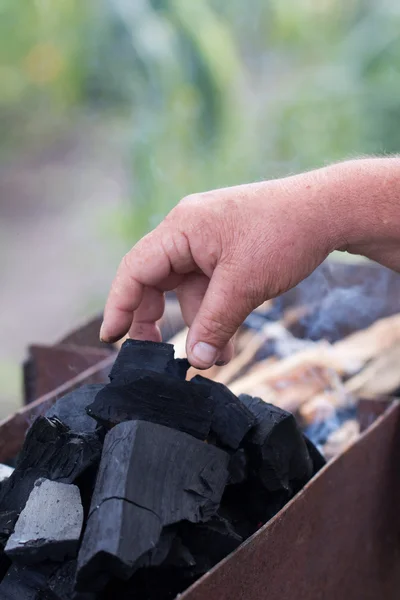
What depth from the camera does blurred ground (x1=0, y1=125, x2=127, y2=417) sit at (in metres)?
4.96

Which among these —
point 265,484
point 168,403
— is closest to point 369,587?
point 265,484

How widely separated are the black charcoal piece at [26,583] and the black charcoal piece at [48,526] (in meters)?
0.02

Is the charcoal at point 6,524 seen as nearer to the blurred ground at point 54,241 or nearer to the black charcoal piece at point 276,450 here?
the black charcoal piece at point 276,450

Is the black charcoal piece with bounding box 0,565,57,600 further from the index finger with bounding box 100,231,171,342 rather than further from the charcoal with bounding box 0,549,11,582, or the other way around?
the index finger with bounding box 100,231,171,342

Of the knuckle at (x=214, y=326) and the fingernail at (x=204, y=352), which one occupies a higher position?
the knuckle at (x=214, y=326)

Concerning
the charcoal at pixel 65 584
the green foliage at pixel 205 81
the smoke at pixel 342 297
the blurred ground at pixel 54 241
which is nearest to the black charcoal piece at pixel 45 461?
the charcoal at pixel 65 584

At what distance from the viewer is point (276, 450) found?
4.56 feet

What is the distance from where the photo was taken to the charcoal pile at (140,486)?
3.49ft

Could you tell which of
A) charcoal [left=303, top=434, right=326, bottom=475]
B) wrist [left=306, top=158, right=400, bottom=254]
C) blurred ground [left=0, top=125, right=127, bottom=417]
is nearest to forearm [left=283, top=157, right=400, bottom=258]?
wrist [left=306, top=158, right=400, bottom=254]

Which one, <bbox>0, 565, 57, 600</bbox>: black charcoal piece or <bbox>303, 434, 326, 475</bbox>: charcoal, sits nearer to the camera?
<bbox>0, 565, 57, 600</bbox>: black charcoal piece

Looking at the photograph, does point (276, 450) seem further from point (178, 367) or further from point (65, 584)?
point (65, 584)

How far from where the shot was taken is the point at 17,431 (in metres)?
1.69

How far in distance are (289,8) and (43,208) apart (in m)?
2.78

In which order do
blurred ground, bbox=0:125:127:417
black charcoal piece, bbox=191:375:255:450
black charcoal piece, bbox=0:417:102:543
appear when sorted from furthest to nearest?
blurred ground, bbox=0:125:127:417 → black charcoal piece, bbox=191:375:255:450 → black charcoal piece, bbox=0:417:102:543
